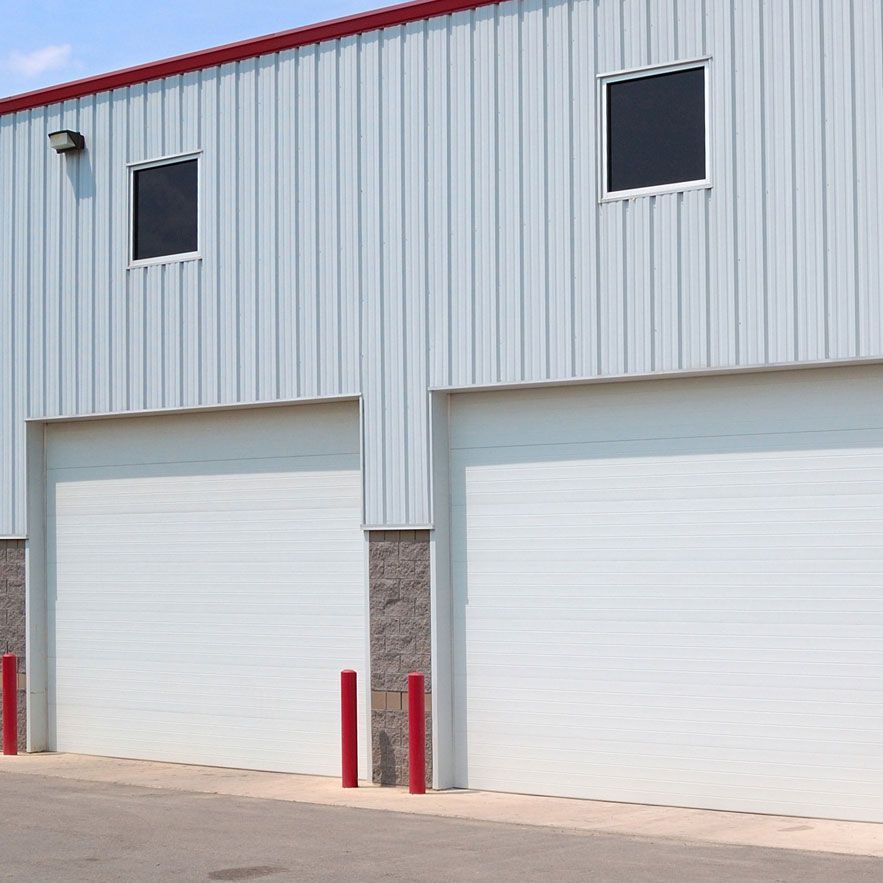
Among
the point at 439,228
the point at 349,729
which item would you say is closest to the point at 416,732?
the point at 349,729

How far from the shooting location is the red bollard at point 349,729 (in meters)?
14.6

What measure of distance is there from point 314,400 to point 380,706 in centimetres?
298

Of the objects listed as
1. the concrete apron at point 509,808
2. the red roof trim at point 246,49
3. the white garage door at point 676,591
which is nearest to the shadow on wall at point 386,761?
the concrete apron at point 509,808

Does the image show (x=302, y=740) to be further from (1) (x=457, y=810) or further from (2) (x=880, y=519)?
(2) (x=880, y=519)

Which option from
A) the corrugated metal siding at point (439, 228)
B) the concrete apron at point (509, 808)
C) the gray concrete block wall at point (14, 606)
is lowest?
the concrete apron at point (509, 808)

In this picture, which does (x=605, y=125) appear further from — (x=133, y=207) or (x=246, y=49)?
(x=133, y=207)

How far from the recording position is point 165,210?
16.9m

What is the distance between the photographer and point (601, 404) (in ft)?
45.9

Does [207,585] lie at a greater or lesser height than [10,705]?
greater

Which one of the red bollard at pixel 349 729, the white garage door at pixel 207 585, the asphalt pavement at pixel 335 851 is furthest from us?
the white garage door at pixel 207 585

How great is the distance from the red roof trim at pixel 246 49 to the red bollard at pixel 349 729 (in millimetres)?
6043

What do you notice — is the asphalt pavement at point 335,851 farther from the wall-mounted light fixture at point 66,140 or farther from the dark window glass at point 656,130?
the wall-mounted light fixture at point 66,140

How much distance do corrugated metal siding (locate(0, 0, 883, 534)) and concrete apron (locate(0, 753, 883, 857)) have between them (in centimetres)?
255

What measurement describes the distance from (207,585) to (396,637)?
2.68m
